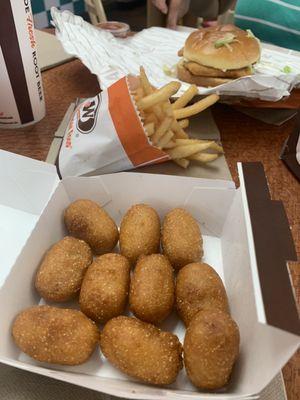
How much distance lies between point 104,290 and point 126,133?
0.46 m

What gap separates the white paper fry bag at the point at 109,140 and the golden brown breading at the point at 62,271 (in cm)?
32

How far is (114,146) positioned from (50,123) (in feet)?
1.25

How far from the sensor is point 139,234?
82 centimetres

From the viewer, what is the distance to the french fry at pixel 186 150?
41.9 inches

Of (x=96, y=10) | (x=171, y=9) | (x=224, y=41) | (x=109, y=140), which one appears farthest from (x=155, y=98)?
(x=96, y=10)

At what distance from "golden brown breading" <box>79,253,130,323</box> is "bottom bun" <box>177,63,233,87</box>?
3.31 ft

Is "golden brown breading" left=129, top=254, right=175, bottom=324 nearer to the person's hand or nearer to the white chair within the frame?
the person's hand

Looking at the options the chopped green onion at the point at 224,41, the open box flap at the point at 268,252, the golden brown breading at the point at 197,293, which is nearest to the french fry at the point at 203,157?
the open box flap at the point at 268,252

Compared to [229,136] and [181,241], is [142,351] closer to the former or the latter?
[181,241]

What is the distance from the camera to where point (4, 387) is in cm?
61

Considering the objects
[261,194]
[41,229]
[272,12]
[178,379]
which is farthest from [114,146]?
[272,12]

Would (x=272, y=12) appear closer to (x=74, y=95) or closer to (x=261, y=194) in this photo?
(x=74, y=95)

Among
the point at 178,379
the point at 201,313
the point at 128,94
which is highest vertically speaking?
the point at 128,94

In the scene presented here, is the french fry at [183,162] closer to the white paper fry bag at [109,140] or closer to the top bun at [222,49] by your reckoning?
the white paper fry bag at [109,140]
